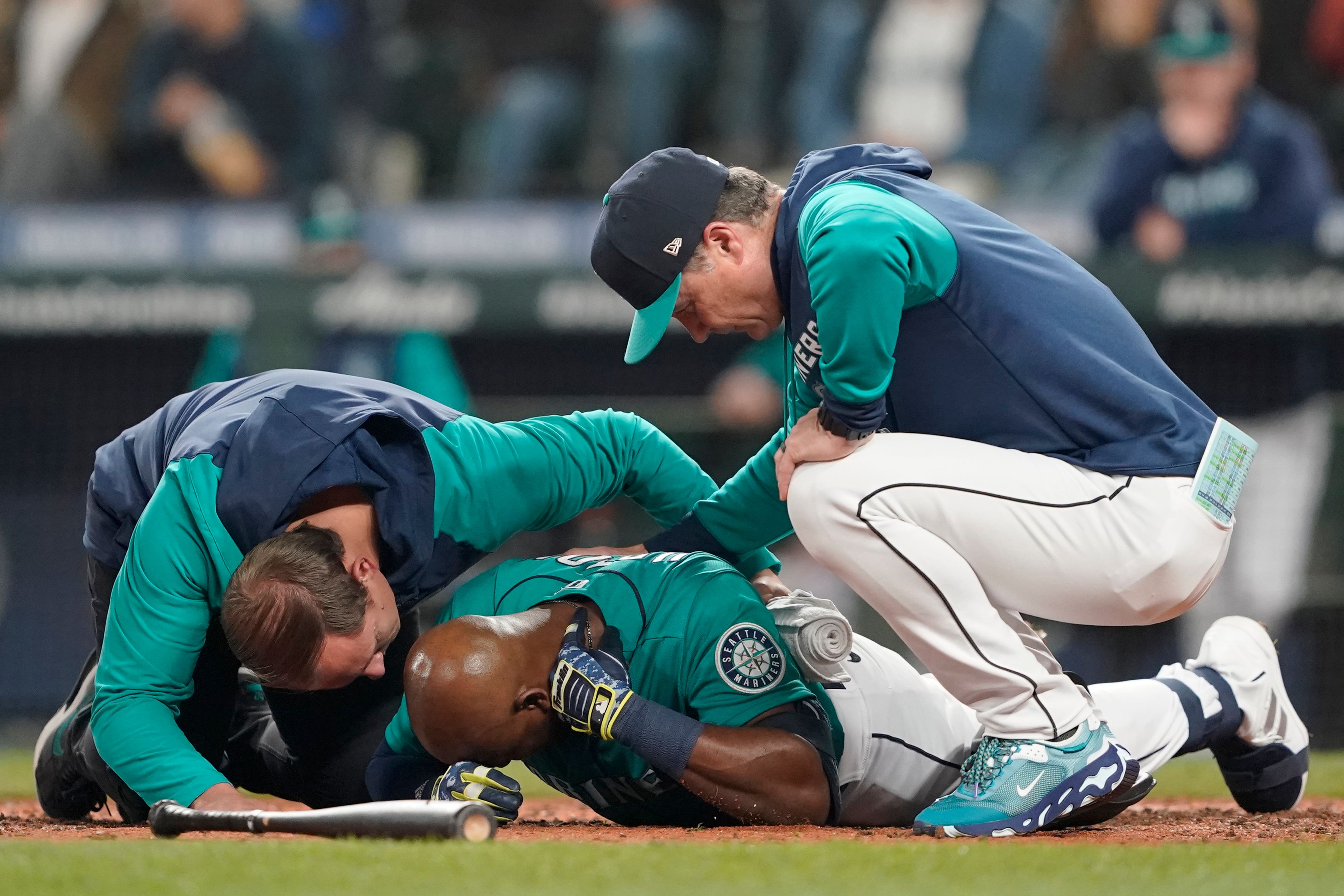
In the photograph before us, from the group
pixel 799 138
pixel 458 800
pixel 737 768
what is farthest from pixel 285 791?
pixel 799 138

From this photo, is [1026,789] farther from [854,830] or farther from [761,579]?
[761,579]

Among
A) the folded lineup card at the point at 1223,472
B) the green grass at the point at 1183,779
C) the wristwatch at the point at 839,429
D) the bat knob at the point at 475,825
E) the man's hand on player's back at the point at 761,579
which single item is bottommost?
the green grass at the point at 1183,779

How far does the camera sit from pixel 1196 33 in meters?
6.84

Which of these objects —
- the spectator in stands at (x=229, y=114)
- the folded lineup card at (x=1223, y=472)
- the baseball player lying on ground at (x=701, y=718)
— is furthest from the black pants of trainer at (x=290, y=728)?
the spectator in stands at (x=229, y=114)

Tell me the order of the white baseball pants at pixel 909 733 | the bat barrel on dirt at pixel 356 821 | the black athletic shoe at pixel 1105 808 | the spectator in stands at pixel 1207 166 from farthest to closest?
the spectator in stands at pixel 1207 166, the white baseball pants at pixel 909 733, the black athletic shoe at pixel 1105 808, the bat barrel on dirt at pixel 356 821

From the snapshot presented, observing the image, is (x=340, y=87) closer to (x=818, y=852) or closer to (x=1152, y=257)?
(x=1152, y=257)

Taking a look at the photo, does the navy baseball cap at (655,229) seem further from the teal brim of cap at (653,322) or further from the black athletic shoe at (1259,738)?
the black athletic shoe at (1259,738)

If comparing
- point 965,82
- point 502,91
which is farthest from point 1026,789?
point 502,91

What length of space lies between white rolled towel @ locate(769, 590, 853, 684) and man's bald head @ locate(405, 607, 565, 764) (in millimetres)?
511

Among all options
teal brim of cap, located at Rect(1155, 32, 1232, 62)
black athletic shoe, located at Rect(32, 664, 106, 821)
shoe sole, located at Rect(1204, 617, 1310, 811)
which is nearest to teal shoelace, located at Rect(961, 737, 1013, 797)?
shoe sole, located at Rect(1204, 617, 1310, 811)

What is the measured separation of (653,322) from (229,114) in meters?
5.65

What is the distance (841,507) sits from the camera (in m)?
3.12

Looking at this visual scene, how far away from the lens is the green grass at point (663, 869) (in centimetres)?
241

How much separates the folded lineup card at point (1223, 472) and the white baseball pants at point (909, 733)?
0.54 metres
